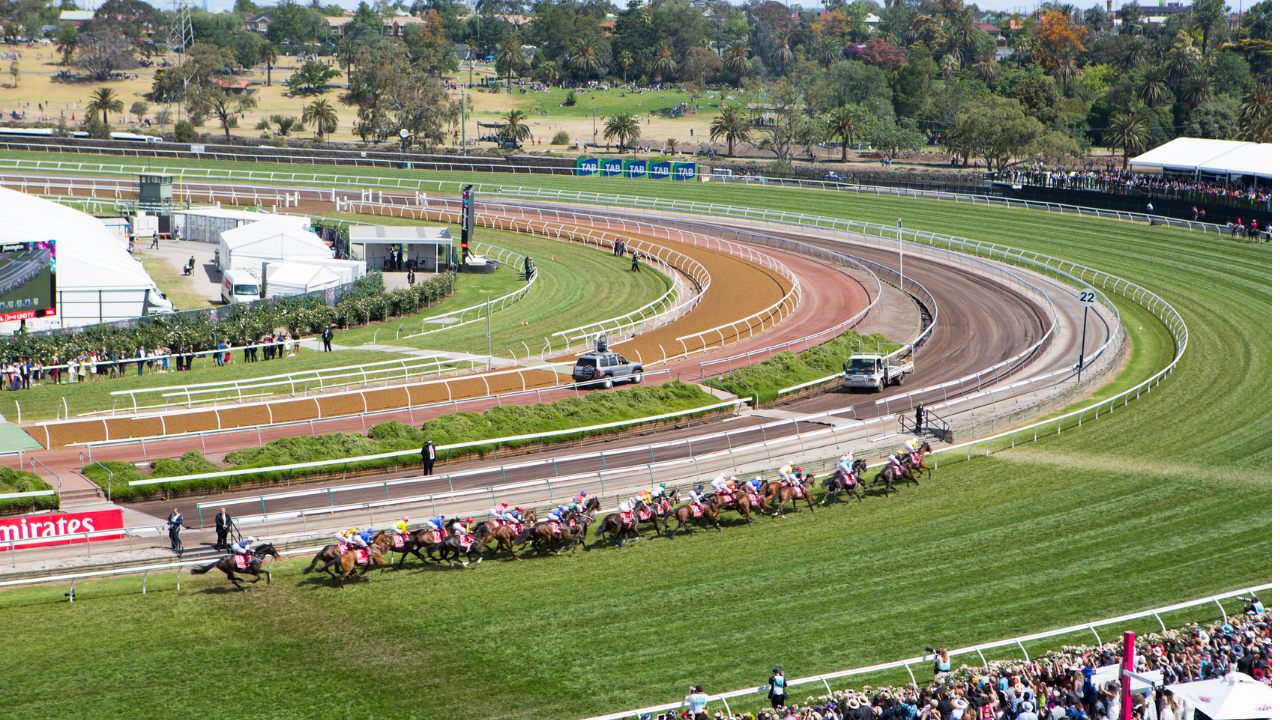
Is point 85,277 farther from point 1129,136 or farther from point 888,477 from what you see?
point 1129,136

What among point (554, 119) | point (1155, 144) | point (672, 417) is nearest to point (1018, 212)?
point (1155, 144)

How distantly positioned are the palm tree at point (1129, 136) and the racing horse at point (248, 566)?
3589 inches

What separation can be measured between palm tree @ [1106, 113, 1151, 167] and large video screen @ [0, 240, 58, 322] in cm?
8442

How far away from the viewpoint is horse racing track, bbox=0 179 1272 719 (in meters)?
17.3

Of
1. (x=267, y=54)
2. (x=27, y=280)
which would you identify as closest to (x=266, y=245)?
(x=27, y=280)

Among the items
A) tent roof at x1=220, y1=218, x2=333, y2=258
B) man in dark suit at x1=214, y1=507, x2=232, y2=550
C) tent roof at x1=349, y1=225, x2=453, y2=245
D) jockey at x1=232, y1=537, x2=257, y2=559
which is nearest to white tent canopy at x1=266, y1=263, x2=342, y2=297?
tent roof at x1=220, y1=218, x2=333, y2=258

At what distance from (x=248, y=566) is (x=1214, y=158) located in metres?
69.1

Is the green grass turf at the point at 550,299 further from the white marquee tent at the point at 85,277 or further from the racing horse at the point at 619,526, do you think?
the racing horse at the point at 619,526

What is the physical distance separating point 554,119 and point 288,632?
438 ft

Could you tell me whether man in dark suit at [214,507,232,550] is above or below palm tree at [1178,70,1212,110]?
below

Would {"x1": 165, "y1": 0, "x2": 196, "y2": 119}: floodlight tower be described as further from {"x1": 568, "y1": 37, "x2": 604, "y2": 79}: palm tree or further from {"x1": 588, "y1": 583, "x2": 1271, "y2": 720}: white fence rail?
{"x1": 588, "y1": 583, "x2": 1271, "y2": 720}: white fence rail

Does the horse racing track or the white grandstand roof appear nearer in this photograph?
the horse racing track

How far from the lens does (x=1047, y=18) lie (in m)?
171

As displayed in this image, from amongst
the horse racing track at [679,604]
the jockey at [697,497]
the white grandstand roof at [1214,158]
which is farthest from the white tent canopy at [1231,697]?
the white grandstand roof at [1214,158]
